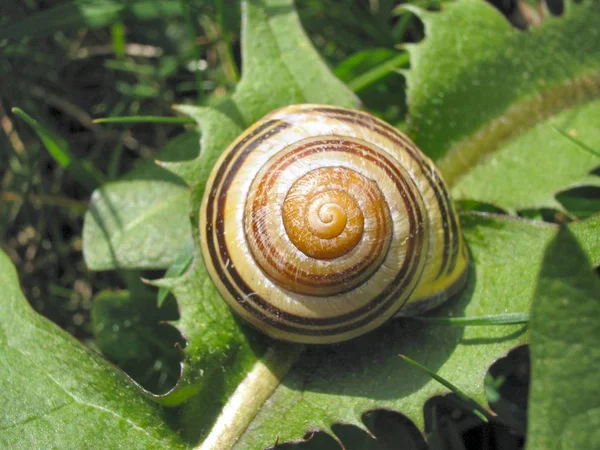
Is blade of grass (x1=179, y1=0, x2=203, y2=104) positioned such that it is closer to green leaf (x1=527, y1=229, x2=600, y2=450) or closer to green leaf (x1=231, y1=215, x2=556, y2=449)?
green leaf (x1=231, y1=215, x2=556, y2=449)

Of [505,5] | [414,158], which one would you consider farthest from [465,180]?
[505,5]

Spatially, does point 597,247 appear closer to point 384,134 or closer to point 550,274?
point 550,274

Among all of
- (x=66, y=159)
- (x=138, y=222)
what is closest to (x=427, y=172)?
(x=138, y=222)

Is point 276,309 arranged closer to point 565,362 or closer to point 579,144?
point 565,362

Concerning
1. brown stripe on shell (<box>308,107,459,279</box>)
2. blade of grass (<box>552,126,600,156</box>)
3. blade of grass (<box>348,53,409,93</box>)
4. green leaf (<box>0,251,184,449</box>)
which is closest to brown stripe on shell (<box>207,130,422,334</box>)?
brown stripe on shell (<box>308,107,459,279</box>)

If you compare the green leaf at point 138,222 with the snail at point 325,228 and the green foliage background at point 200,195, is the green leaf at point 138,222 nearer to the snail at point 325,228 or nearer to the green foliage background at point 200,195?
the green foliage background at point 200,195

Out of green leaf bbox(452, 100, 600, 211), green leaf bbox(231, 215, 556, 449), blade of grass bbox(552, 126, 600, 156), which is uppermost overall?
→ blade of grass bbox(552, 126, 600, 156)
